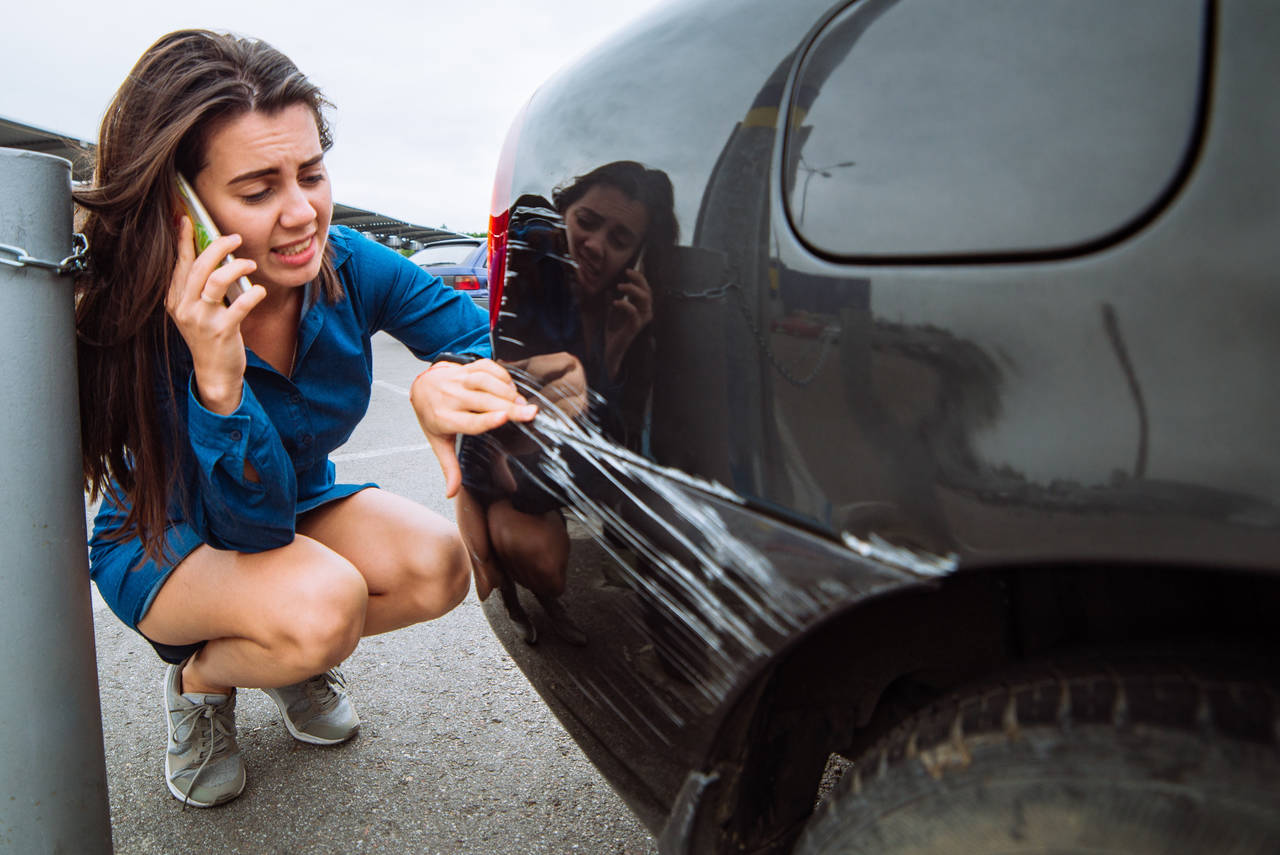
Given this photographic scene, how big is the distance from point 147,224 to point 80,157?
367 millimetres

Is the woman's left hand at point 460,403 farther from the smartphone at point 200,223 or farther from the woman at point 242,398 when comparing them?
the smartphone at point 200,223

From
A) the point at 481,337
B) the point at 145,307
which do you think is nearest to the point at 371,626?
the point at 481,337

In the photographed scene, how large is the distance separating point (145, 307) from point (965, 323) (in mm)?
1217

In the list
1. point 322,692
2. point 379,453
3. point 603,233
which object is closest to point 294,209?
point 603,233

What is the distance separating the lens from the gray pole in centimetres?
113

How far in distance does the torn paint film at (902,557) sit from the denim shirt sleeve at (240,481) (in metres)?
1.04

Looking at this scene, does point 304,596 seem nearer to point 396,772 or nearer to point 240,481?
point 240,481

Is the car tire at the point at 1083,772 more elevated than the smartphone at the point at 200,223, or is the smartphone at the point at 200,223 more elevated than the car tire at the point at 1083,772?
the smartphone at the point at 200,223

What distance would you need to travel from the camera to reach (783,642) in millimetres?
776

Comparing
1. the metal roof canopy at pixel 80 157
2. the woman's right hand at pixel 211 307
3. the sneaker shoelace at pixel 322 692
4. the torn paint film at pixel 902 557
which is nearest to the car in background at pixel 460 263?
the metal roof canopy at pixel 80 157

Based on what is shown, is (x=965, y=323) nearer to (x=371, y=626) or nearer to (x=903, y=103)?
(x=903, y=103)

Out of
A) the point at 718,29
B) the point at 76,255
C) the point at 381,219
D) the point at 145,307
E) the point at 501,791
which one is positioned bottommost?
the point at 381,219

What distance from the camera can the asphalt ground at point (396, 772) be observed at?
1538mm

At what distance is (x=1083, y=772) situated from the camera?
0.64m
